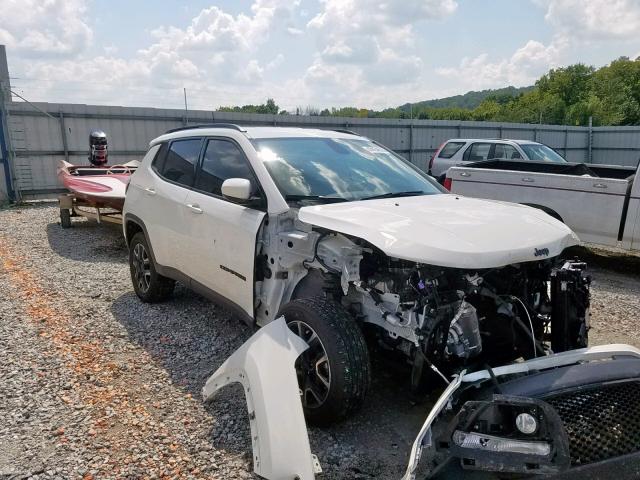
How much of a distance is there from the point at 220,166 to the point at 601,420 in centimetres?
321

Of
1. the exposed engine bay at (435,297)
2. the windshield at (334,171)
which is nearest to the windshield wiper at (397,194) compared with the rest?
the windshield at (334,171)

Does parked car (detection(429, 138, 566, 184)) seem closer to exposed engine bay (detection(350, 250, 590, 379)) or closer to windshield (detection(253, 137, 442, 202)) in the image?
windshield (detection(253, 137, 442, 202))

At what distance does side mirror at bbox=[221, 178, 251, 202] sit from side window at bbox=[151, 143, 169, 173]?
181 cm

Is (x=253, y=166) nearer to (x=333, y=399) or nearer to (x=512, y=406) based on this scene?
(x=333, y=399)

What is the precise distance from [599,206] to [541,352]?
4710 millimetres

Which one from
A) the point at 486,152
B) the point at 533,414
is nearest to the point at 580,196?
the point at 533,414

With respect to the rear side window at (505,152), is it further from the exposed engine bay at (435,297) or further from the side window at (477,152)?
the exposed engine bay at (435,297)

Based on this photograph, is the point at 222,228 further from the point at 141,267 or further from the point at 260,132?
the point at 141,267

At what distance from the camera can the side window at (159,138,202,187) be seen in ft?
15.2

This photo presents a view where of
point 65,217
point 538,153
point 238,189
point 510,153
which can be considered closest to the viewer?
point 238,189

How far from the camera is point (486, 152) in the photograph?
13.1 m

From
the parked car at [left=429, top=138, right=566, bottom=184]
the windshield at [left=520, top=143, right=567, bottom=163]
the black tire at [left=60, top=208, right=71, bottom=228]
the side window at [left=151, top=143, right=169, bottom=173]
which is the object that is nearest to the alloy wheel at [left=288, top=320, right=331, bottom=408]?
the side window at [left=151, top=143, right=169, bottom=173]

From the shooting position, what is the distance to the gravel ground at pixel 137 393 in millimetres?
2889

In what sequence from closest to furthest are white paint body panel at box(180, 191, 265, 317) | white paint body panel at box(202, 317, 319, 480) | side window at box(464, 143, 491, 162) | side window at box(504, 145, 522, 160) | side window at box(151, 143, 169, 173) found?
1. white paint body panel at box(202, 317, 319, 480)
2. white paint body panel at box(180, 191, 265, 317)
3. side window at box(151, 143, 169, 173)
4. side window at box(504, 145, 522, 160)
5. side window at box(464, 143, 491, 162)
